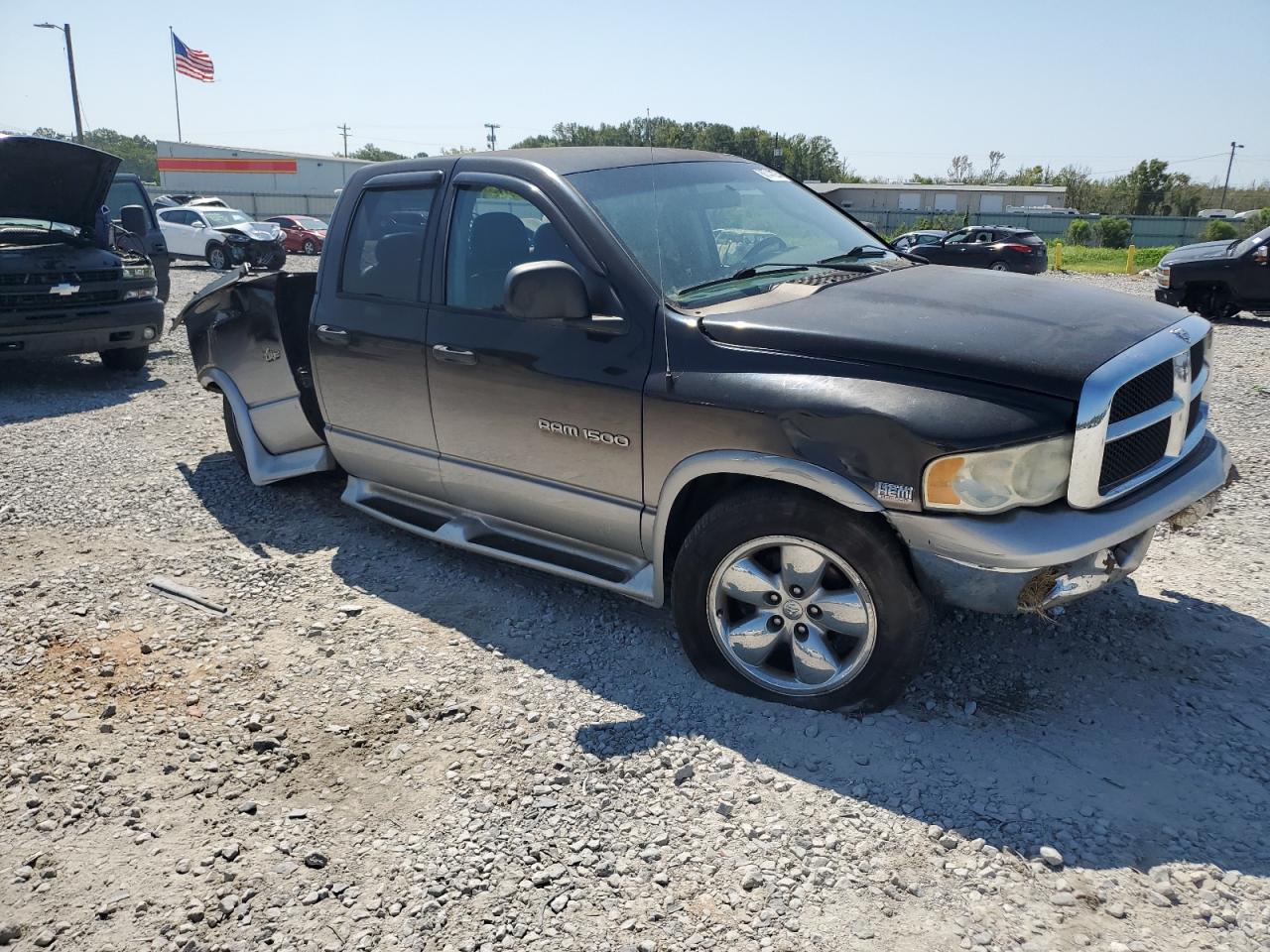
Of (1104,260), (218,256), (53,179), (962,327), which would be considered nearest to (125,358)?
(53,179)

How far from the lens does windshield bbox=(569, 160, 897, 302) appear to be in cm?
366

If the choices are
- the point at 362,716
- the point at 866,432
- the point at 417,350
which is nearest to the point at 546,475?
the point at 417,350

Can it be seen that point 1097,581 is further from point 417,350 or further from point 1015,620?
point 417,350

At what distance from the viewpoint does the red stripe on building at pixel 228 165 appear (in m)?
53.6

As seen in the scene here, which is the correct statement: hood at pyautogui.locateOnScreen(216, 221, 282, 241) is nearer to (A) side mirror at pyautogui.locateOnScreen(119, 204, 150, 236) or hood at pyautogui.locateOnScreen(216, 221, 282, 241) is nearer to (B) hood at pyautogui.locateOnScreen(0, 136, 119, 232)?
(A) side mirror at pyautogui.locateOnScreen(119, 204, 150, 236)

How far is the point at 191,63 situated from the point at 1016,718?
44.6m

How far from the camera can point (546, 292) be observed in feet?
11.2

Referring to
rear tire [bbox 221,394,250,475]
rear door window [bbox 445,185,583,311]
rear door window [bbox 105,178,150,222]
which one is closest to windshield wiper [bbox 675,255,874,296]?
rear door window [bbox 445,185,583,311]

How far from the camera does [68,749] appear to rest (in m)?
3.27

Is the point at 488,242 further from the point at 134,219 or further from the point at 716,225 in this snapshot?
the point at 134,219

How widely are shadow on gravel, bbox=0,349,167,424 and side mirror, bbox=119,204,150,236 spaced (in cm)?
144

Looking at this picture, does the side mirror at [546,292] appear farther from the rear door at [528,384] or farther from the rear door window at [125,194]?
the rear door window at [125,194]

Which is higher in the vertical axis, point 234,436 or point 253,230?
point 253,230

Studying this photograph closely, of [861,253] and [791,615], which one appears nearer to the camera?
[791,615]
